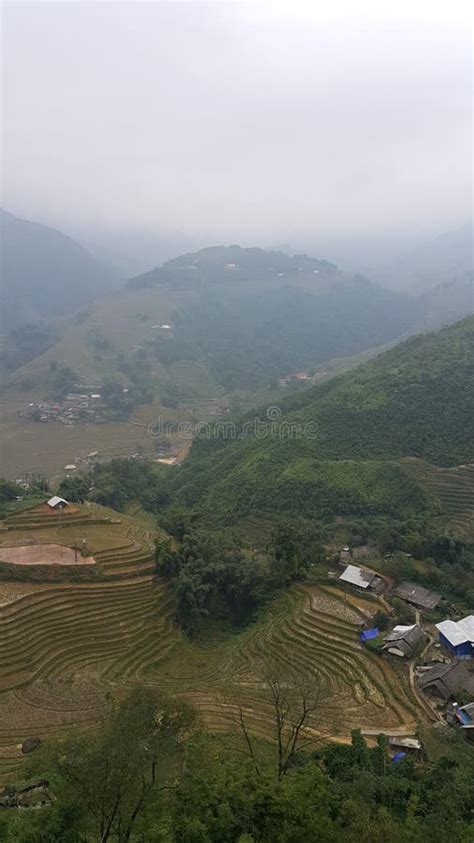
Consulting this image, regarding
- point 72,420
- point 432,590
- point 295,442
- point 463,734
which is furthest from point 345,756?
point 72,420

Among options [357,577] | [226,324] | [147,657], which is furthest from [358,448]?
[226,324]

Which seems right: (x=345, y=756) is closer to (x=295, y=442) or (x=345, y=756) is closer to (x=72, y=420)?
(x=295, y=442)

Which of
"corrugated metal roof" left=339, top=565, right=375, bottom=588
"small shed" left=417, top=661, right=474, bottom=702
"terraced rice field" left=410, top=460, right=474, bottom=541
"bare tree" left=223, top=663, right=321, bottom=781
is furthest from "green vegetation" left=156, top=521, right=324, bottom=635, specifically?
"terraced rice field" left=410, top=460, right=474, bottom=541

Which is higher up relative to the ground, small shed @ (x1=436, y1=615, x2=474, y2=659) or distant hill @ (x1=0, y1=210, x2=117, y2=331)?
distant hill @ (x1=0, y1=210, x2=117, y2=331)

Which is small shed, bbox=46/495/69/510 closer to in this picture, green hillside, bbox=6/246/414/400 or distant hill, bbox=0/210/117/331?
green hillside, bbox=6/246/414/400

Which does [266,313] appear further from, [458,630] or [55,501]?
[458,630]
